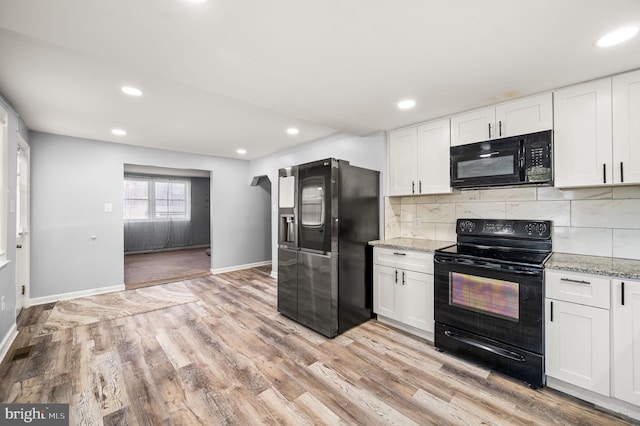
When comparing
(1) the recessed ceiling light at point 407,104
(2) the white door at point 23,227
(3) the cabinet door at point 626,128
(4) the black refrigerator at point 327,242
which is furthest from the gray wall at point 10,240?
(3) the cabinet door at point 626,128

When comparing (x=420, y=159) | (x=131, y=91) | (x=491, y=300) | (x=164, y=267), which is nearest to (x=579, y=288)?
(x=491, y=300)

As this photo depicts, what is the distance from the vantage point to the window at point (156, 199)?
7949mm

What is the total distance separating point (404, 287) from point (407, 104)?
186 centimetres

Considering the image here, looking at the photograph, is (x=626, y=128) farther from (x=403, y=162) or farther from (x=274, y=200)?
(x=274, y=200)

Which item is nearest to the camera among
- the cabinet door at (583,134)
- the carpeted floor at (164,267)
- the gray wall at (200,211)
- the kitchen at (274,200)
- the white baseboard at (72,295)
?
the cabinet door at (583,134)

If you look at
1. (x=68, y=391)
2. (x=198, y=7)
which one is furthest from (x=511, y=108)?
(x=68, y=391)

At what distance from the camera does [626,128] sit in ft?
6.38

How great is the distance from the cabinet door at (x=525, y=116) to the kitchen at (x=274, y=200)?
0.30 ft

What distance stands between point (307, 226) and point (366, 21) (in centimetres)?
202

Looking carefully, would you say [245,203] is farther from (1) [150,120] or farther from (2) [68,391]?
(2) [68,391]

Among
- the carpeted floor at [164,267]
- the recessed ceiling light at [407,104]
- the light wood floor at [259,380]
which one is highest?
the recessed ceiling light at [407,104]

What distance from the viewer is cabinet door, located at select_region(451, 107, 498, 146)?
8.37 ft

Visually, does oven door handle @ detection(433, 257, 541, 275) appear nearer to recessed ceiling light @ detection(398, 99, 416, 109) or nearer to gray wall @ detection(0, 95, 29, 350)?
recessed ceiling light @ detection(398, 99, 416, 109)

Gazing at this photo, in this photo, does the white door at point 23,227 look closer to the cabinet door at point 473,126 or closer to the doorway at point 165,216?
the doorway at point 165,216
